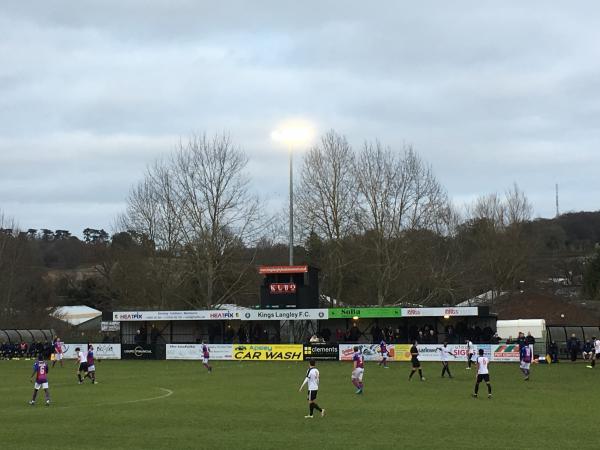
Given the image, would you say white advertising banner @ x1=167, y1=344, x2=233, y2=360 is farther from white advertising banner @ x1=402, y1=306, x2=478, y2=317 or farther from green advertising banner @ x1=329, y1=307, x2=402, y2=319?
white advertising banner @ x1=402, y1=306, x2=478, y2=317

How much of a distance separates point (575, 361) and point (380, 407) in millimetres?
28726

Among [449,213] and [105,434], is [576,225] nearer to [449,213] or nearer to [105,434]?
[449,213]

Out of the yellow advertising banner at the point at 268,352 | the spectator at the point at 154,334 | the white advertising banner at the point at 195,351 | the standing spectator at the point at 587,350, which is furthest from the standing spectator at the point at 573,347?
the spectator at the point at 154,334

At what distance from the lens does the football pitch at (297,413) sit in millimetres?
18219

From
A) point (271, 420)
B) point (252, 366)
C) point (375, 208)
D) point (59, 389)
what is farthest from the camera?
point (375, 208)

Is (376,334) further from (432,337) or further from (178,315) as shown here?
(178,315)

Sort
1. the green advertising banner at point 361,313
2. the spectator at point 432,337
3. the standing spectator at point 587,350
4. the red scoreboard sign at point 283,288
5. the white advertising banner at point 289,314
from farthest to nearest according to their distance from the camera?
the red scoreboard sign at point 283,288 < the white advertising banner at point 289,314 < the green advertising banner at point 361,313 < the spectator at point 432,337 < the standing spectator at point 587,350

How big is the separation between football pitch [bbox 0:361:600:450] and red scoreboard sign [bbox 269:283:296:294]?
15715 millimetres

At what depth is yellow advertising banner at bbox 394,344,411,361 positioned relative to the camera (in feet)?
168

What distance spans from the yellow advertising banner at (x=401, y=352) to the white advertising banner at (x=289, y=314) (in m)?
6.28

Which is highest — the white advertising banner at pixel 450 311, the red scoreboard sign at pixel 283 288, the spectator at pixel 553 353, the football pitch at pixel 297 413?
the red scoreboard sign at pixel 283 288

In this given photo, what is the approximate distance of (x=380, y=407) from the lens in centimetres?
2528

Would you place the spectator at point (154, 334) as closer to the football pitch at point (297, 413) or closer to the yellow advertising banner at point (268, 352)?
the yellow advertising banner at point (268, 352)

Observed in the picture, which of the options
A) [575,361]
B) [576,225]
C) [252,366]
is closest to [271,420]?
[252,366]
